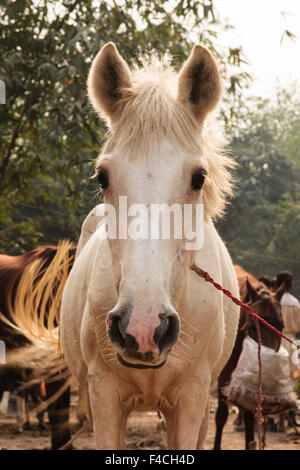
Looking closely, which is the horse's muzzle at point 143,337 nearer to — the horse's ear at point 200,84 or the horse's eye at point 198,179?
the horse's eye at point 198,179

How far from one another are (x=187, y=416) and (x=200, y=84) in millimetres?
1660

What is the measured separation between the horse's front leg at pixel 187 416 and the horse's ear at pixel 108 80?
1.45 m

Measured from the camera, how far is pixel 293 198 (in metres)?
25.2

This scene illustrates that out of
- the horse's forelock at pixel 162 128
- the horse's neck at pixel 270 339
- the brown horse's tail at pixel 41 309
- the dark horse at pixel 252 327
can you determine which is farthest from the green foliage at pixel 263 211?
the horse's forelock at pixel 162 128

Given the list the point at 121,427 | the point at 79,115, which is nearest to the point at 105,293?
the point at 121,427

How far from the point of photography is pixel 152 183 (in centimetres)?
249

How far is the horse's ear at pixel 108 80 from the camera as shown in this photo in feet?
9.49

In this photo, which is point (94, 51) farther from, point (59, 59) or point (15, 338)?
point (15, 338)

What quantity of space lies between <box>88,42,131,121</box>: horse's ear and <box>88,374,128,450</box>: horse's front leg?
1353mm

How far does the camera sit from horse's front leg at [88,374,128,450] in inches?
115

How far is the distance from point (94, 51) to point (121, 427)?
4.96 metres
